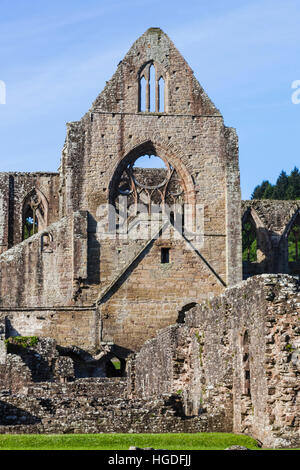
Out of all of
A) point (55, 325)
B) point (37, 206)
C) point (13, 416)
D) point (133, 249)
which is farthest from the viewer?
point (37, 206)

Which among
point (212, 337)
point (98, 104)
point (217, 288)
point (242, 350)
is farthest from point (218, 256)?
point (242, 350)

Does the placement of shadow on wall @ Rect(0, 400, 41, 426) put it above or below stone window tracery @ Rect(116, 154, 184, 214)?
below

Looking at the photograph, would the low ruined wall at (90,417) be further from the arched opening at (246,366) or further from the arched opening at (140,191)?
the arched opening at (140,191)

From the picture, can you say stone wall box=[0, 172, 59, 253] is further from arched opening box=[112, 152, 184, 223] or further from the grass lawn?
the grass lawn

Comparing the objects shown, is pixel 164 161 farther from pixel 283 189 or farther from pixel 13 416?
pixel 283 189

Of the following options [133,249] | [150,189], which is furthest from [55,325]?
[150,189]

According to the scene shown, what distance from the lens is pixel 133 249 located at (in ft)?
122

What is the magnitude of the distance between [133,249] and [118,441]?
Answer: 2199 centimetres

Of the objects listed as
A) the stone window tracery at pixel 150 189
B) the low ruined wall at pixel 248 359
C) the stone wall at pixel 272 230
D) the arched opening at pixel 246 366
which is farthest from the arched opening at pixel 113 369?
the arched opening at pixel 246 366

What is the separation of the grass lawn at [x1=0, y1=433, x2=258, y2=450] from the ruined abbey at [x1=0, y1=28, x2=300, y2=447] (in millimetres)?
3634

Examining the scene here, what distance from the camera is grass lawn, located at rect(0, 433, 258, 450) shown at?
14883 millimetres

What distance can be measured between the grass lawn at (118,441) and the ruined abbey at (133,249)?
11.9ft

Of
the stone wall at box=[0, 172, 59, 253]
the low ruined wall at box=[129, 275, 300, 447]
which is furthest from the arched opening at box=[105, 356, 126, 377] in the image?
the stone wall at box=[0, 172, 59, 253]

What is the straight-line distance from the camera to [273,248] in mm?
46656
